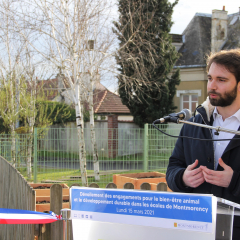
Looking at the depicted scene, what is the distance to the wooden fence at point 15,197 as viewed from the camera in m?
2.97

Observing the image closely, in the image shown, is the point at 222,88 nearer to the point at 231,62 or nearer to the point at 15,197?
the point at 231,62

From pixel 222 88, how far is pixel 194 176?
23.1 inches

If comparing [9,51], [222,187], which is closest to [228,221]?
[222,187]

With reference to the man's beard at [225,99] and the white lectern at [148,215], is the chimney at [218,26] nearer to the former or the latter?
the man's beard at [225,99]

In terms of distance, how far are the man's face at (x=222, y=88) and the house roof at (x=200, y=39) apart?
17.4 m

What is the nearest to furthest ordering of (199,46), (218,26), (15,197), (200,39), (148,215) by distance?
(148,215) < (15,197) < (218,26) < (199,46) < (200,39)

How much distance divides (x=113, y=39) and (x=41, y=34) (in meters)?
1.86

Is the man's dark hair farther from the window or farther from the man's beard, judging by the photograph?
the window

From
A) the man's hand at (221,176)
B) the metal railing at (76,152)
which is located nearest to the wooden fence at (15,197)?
the man's hand at (221,176)

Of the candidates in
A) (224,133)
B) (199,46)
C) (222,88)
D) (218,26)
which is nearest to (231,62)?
(222,88)

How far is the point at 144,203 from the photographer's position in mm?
1262

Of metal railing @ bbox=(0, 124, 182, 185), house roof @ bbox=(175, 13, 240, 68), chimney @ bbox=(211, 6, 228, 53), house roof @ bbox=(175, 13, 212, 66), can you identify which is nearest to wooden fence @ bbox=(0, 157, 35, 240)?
metal railing @ bbox=(0, 124, 182, 185)

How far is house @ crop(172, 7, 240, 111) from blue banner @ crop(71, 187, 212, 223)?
1730 centimetres

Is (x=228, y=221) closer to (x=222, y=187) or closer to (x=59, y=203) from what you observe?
(x=222, y=187)
